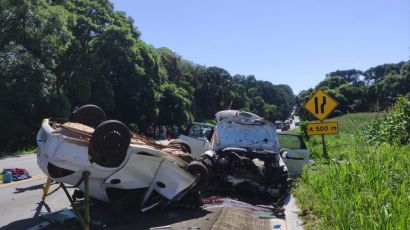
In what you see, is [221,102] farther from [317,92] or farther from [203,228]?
[203,228]

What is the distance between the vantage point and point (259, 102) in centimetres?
14438

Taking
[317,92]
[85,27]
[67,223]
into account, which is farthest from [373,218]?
[85,27]

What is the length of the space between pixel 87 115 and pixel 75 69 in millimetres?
28124

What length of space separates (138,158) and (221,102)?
289ft

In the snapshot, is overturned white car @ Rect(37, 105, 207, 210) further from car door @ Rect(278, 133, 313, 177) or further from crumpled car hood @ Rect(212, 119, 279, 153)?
car door @ Rect(278, 133, 313, 177)

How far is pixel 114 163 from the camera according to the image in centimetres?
710

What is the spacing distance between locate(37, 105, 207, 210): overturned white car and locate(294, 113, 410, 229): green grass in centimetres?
212

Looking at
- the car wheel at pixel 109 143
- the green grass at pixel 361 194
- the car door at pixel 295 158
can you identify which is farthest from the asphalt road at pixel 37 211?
the car door at pixel 295 158

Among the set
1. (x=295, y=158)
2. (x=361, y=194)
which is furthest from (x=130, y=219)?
(x=295, y=158)

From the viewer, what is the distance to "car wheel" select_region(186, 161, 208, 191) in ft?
27.7

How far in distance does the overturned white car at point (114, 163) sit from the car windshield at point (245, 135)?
2.60 m

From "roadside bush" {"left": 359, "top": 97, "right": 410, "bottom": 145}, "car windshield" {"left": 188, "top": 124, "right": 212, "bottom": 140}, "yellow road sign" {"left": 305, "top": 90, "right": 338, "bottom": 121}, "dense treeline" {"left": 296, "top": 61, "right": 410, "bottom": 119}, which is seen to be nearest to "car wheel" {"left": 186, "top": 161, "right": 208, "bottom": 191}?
"car windshield" {"left": 188, "top": 124, "right": 212, "bottom": 140}

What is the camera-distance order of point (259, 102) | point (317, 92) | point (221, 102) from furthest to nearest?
point (259, 102) → point (221, 102) → point (317, 92)

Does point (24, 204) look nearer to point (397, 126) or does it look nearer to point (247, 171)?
point (247, 171)
